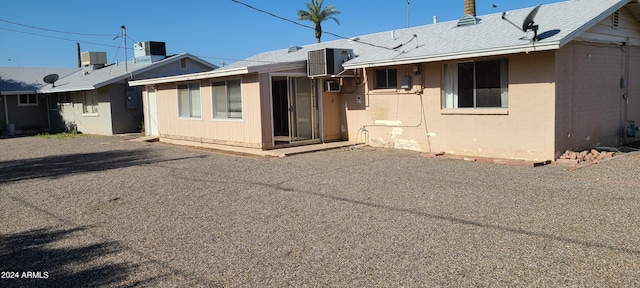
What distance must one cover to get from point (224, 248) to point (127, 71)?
21.3 meters

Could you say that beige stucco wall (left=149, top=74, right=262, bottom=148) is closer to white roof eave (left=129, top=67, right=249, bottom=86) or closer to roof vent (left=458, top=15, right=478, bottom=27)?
white roof eave (left=129, top=67, right=249, bottom=86)

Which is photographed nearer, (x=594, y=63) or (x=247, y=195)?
(x=247, y=195)

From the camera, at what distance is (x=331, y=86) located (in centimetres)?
1611

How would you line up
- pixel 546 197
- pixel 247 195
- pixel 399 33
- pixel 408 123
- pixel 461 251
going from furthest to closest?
1. pixel 399 33
2. pixel 408 123
3. pixel 247 195
4. pixel 546 197
5. pixel 461 251

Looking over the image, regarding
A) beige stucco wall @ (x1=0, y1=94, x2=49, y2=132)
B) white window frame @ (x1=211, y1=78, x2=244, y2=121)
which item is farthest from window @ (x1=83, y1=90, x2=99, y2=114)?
white window frame @ (x1=211, y1=78, x2=244, y2=121)

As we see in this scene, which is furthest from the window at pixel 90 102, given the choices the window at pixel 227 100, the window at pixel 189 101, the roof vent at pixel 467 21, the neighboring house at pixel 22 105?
the roof vent at pixel 467 21

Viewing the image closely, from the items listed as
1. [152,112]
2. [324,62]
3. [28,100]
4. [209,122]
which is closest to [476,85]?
[324,62]

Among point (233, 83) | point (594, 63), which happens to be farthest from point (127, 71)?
point (594, 63)

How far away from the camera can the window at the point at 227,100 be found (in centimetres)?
1561

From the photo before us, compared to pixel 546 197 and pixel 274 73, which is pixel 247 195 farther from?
pixel 274 73

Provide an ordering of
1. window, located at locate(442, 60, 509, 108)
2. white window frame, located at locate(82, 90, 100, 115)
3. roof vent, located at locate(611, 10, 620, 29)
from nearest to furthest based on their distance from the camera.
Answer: window, located at locate(442, 60, 509, 108) → roof vent, located at locate(611, 10, 620, 29) → white window frame, located at locate(82, 90, 100, 115)

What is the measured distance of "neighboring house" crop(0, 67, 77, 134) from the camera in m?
28.7

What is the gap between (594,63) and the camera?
40.8 ft

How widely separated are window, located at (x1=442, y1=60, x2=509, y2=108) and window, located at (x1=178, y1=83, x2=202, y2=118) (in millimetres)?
8687
